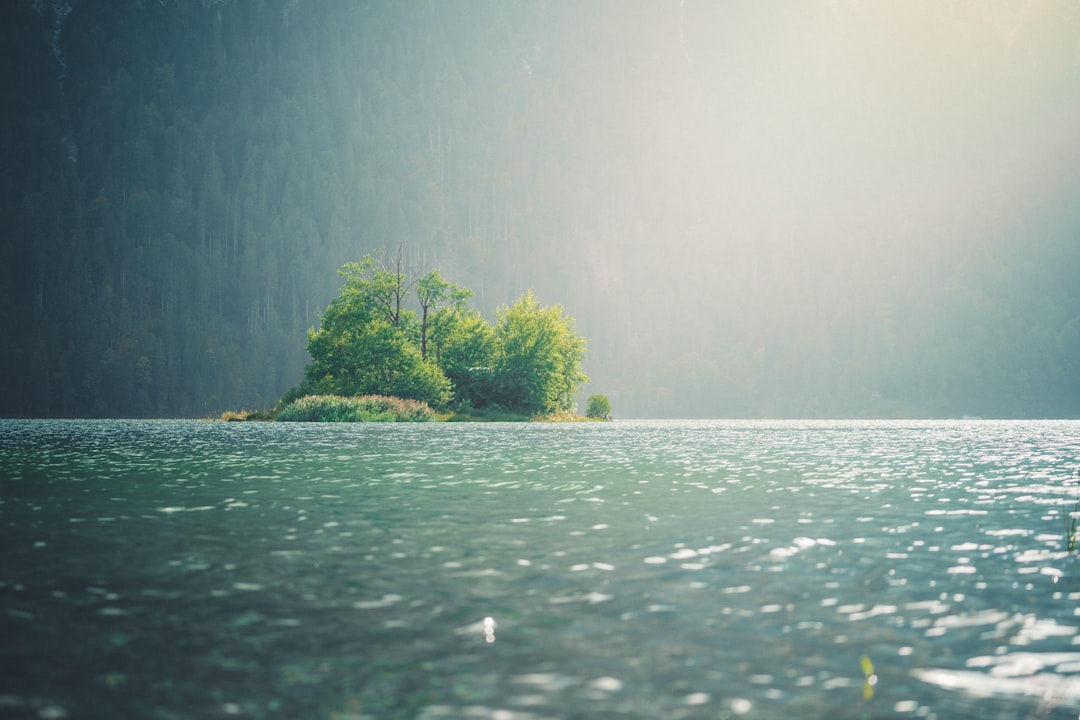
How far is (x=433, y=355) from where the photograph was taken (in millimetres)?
96562

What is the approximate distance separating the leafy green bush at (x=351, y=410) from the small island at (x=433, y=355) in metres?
0.20

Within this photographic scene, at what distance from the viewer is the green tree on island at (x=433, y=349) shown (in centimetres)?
8788

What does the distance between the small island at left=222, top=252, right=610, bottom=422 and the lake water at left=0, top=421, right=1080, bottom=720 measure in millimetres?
67986

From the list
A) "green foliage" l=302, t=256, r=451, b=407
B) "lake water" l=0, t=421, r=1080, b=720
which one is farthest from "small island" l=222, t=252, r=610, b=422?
"lake water" l=0, t=421, r=1080, b=720

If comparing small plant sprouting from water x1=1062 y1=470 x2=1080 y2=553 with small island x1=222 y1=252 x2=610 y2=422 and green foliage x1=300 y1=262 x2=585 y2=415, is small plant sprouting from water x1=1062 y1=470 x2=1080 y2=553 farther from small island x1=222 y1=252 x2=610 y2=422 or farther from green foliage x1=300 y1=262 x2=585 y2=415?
green foliage x1=300 y1=262 x2=585 y2=415

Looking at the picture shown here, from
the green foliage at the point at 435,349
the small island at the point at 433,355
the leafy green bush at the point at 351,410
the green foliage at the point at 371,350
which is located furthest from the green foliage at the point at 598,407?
the leafy green bush at the point at 351,410

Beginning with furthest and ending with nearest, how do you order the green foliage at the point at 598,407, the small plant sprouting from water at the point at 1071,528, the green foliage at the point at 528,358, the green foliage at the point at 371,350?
the green foliage at the point at 598,407 → the green foliage at the point at 528,358 → the green foliage at the point at 371,350 → the small plant sprouting from water at the point at 1071,528

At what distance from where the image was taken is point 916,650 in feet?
24.2

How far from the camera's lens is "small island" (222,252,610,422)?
87625mm

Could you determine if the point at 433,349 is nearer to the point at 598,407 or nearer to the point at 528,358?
the point at 528,358

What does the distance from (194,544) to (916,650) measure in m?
10.2

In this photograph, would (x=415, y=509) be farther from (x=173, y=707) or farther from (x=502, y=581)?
(x=173, y=707)

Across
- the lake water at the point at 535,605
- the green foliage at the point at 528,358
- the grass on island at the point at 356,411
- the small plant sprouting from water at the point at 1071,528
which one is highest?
the green foliage at the point at 528,358

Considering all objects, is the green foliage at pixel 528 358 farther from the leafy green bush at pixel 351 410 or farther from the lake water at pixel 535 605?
the lake water at pixel 535 605
